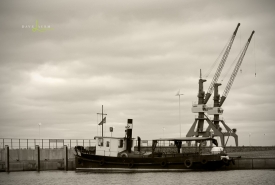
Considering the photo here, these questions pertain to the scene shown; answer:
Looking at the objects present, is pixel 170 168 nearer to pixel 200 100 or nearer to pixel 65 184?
pixel 65 184

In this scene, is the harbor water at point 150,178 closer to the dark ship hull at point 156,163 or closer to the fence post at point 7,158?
the dark ship hull at point 156,163

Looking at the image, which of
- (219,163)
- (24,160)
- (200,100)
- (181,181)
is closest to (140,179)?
(181,181)

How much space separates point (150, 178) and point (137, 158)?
5.28 m

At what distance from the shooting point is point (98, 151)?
196ft

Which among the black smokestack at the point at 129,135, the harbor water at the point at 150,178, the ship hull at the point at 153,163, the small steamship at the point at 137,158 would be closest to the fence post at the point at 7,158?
the harbor water at the point at 150,178

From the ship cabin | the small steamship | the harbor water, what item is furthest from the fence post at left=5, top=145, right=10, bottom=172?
the ship cabin

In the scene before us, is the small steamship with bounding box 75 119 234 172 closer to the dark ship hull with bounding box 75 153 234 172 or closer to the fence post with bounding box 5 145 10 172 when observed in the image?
the dark ship hull with bounding box 75 153 234 172

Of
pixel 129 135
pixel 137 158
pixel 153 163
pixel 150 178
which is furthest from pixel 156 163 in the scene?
pixel 129 135

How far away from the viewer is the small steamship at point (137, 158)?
55375 millimetres

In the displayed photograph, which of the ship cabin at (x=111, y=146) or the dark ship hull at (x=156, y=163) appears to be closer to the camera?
the dark ship hull at (x=156, y=163)

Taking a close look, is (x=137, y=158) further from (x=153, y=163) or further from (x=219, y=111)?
(x=219, y=111)

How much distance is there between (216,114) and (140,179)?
5269cm

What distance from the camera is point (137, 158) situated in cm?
5662

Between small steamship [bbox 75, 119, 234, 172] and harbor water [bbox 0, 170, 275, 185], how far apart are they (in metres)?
0.83
